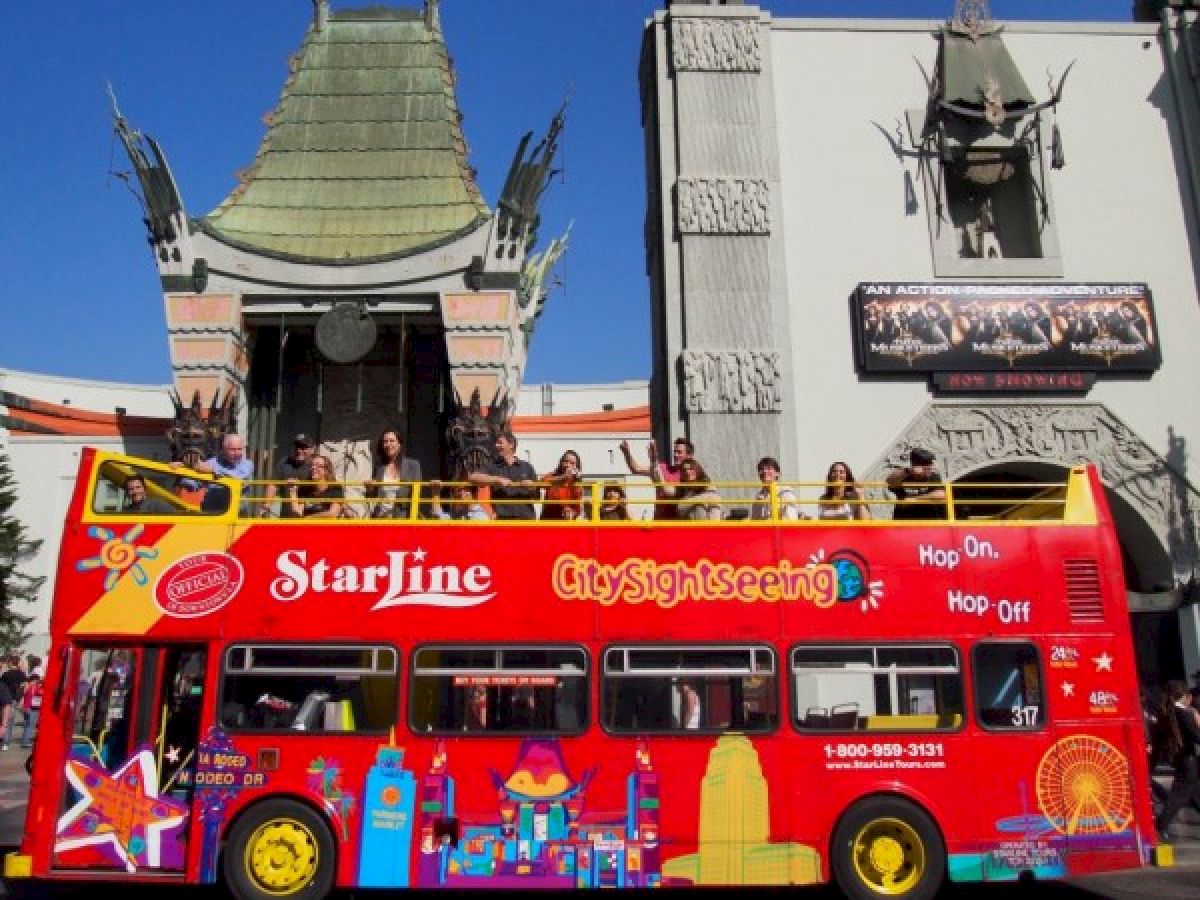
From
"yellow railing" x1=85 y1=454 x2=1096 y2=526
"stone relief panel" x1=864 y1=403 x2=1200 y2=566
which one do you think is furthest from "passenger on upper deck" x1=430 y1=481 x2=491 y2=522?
"stone relief panel" x1=864 y1=403 x2=1200 y2=566

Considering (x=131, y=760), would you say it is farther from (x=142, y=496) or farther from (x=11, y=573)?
(x=11, y=573)

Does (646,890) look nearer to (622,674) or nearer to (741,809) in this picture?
(741,809)

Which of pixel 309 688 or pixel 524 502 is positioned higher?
pixel 524 502

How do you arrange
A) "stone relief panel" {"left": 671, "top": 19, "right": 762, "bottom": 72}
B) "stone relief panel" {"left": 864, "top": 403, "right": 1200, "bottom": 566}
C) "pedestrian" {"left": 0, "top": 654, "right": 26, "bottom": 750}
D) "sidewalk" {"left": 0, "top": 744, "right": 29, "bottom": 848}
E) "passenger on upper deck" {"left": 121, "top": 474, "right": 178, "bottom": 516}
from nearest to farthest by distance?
1. "passenger on upper deck" {"left": 121, "top": 474, "right": 178, "bottom": 516}
2. "sidewalk" {"left": 0, "top": 744, "right": 29, "bottom": 848}
3. "stone relief panel" {"left": 864, "top": 403, "right": 1200, "bottom": 566}
4. "stone relief panel" {"left": 671, "top": 19, "right": 762, "bottom": 72}
5. "pedestrian" {"left": 0, "top": 654, "right": 26, "bottom": 750}

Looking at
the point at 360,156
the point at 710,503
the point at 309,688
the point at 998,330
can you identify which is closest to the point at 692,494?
the point at 710,503

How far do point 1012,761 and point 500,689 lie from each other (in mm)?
4139

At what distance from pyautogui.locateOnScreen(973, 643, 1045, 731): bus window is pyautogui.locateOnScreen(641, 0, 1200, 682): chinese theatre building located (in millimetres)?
6996

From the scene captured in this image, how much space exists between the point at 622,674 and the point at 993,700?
9.94 ft

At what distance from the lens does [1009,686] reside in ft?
26.7

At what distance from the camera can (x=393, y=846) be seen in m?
7.71

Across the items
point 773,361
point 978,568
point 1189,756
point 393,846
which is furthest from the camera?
point 773,361

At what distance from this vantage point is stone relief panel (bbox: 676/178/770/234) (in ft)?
51.5

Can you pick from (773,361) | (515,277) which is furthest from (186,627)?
(515,277)

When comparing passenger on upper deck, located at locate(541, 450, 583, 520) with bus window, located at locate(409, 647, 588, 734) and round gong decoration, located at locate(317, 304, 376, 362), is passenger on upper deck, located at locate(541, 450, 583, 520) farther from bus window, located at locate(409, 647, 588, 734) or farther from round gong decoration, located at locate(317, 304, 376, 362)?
round gong decoration, located at locate(317, 304, 376, 362)
